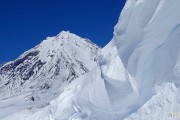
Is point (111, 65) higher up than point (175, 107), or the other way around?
point (111, 65)

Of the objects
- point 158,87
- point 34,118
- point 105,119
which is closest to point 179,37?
point 158,87

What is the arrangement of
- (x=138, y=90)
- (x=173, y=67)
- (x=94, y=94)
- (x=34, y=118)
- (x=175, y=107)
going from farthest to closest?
(x=34, y=118), (x=94, y=94), (x=138, y=90), (x=173, y=67), (x=175, y=107)

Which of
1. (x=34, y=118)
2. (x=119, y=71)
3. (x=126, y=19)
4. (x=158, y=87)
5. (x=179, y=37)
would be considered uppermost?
(x=34, y=118)

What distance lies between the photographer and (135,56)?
1747 cm

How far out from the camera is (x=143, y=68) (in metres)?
17.1

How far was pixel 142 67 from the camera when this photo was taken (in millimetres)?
17094

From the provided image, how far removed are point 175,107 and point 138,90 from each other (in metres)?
2.55

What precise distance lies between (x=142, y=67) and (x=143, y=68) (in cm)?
6

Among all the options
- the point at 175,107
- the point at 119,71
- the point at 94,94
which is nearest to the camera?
the point at 175,107

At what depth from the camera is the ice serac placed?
622 inches

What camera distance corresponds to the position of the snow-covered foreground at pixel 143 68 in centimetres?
1572

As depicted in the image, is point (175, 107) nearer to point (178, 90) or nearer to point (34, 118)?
point (178, 90)

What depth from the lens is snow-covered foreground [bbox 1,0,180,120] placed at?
15.7 m

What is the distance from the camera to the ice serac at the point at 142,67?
622 inches
